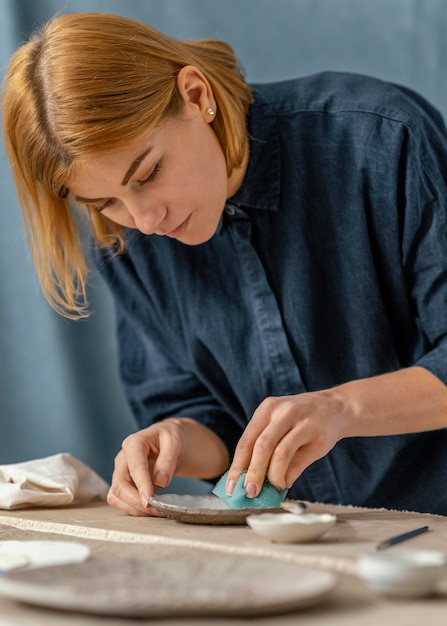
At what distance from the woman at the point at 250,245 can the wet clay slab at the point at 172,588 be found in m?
0.34

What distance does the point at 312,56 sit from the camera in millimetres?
2270

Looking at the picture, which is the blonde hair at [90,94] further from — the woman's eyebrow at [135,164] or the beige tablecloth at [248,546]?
the beige tablecloth at [248,546]

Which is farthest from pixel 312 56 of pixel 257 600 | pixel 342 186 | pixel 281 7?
pixel 257 600

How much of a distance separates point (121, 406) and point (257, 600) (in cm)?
157

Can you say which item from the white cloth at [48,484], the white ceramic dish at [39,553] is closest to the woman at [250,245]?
the white cloth at [48,484]

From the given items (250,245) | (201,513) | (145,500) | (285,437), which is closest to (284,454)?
(285,437)

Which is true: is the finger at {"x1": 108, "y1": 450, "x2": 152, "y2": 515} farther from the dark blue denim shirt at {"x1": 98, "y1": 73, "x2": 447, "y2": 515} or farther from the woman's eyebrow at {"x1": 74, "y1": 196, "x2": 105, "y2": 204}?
the woman's eyebrow at {"x1": 74, "y1": 196, "x2": 105, "y2": 204}

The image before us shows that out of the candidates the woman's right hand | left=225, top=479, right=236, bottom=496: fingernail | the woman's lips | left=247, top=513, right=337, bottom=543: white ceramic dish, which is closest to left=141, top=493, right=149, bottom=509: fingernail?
the woman's right hand

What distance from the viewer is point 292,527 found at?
39.3 inches

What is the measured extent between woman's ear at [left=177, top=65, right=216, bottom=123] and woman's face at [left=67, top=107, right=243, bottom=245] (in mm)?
11

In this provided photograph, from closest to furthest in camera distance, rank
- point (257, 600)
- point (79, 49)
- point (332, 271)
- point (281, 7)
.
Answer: point (257, 600) → point (79, 49) → point (332, 271) → point (281, 7)

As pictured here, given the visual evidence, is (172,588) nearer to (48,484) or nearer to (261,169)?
(48,484)

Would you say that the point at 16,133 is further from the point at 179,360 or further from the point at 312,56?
the point at 312,56

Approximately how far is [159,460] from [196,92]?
0.57m
